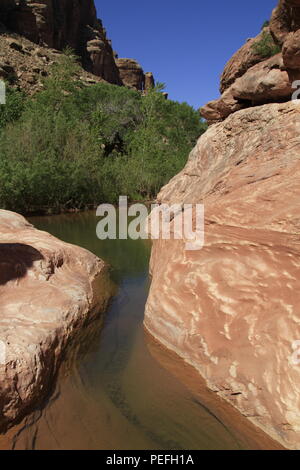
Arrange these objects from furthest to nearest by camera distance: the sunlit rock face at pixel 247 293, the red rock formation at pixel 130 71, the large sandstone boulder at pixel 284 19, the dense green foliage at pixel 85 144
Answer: the red rock formation at pixel 130 71, the dense green foliage at pixel 85 144, the large sandstone boulder at pixel 284 19, the sunlit rock face at pixel 247 293

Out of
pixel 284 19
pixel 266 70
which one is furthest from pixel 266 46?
pixel 284 19

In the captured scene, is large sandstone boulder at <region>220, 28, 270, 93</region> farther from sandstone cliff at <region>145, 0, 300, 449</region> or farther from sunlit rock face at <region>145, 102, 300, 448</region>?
sunlit rock face at <region>145, 102, 300, 448</region>

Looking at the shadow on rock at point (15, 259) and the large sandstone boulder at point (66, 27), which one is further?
the large sandstone boulder at point (66, 27)

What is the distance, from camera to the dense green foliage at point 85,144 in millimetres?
13250

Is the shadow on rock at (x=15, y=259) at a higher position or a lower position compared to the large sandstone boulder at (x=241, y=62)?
lower

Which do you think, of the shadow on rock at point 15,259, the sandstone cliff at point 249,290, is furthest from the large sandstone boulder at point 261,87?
the shadow on rock at point 15,259

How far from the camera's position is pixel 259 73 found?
6281 millimetres

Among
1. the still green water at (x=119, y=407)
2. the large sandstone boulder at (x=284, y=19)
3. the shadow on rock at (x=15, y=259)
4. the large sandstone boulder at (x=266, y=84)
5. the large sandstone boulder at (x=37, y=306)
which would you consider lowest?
the still green water at (x=119, y=407)

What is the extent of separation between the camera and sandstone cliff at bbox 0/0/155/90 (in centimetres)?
3562

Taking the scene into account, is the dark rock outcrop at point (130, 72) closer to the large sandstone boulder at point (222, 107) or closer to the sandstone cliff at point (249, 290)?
the large sandstone boulder at point (222, 107)

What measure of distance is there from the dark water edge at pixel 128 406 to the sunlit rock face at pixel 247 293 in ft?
0.46

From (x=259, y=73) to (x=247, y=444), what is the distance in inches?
252

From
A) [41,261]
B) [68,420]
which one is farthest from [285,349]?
[41,261]
